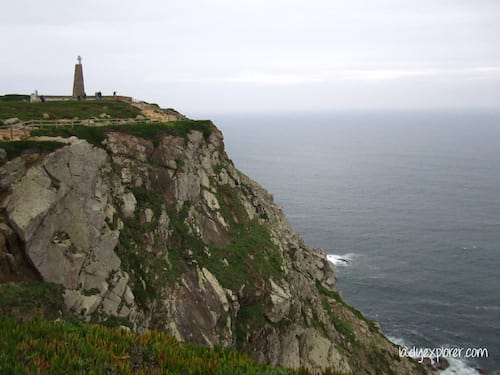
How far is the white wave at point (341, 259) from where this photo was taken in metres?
79.9

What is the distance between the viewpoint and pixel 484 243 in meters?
85.5

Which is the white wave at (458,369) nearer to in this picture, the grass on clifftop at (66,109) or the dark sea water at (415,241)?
the dark sea water at (415,241)

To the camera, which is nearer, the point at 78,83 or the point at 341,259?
the point at 78,83

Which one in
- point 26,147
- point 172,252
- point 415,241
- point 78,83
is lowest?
point 415,241

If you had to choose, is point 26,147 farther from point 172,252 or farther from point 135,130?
point 172,252

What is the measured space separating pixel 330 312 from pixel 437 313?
85.7 ft

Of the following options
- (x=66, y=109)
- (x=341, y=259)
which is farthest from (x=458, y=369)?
(x=66, y=109)

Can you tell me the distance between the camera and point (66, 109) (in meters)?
41.5

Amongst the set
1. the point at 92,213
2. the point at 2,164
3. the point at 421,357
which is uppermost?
the point at 2,164

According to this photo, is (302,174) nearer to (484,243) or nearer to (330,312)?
(484,243)

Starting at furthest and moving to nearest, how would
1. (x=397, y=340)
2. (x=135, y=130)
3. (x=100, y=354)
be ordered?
1. (x=397, y=340)
2. (x=135, y=130)
3. (x=100, y=354)

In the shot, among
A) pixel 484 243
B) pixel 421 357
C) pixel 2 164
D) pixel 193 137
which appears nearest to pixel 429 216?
pixel 484 243

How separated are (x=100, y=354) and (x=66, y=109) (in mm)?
34179

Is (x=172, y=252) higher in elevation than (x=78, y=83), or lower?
lower
